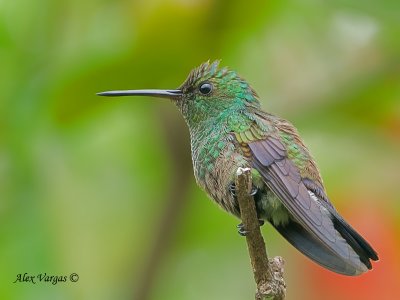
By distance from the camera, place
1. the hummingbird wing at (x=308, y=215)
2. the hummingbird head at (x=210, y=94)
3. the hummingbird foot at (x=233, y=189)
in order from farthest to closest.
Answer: the hummingbird head at (x=210, y=94) → the hummingbird foot at (x=233, y=189) → the hummingbird wing at (x=308, y=215)

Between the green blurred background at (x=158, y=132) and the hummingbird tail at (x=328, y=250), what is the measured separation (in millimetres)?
1093

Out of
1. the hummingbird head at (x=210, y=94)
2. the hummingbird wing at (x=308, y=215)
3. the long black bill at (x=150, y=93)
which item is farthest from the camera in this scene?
the hummingbird head at (x=210, y=94)

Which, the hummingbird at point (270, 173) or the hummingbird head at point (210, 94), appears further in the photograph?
the hummingbird head at point (210, 94)

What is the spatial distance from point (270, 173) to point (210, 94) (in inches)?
29.1

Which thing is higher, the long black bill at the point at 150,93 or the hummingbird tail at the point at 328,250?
the long black bill at the point at 150,93

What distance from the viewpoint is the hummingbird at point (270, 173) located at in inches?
155

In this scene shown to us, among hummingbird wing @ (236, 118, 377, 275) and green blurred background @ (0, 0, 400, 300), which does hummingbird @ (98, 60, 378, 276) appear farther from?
green blurred background @ (0, 0, 400, 300)

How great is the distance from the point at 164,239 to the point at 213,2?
131 cm

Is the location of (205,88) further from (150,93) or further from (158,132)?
(158,132)

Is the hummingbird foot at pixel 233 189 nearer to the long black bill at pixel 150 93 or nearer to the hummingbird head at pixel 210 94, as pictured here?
the hummingbird head at pixel 210 94

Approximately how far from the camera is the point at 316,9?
18.3 feet

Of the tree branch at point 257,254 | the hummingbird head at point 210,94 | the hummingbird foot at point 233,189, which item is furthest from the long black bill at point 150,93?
the tree branch at point 257,254

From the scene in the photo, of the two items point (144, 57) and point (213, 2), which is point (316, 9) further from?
point (144, 57)

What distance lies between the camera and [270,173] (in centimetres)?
405
